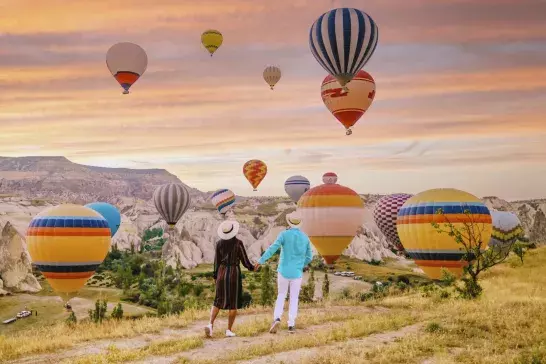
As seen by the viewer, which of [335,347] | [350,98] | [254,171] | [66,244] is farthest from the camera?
[254,171]

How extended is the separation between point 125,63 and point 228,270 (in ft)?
99.4

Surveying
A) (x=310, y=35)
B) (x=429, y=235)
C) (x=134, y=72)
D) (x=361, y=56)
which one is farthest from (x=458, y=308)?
(x=134, y=72)

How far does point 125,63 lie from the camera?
39.7 m

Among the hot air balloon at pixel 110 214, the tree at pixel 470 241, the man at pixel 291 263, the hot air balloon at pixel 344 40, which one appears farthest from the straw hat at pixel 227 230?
the hot air balloon at pixel 110 214

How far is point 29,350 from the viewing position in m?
12.2

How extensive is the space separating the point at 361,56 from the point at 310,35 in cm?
304

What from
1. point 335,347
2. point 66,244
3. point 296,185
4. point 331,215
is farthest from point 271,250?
point 296,185

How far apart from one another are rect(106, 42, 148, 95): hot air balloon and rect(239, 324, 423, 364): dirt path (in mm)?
30699

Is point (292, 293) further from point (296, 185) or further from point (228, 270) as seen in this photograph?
point (296, 185)

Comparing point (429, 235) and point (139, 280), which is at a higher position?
point (429, 235)

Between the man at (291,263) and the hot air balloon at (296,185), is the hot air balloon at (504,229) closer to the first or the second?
the hot air balloon at (296,185)

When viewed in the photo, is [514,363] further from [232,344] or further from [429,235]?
[429,235]

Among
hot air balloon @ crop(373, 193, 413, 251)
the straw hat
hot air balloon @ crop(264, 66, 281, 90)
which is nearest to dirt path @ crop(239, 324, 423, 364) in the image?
the straw hat

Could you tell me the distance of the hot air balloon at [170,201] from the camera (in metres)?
57.9
